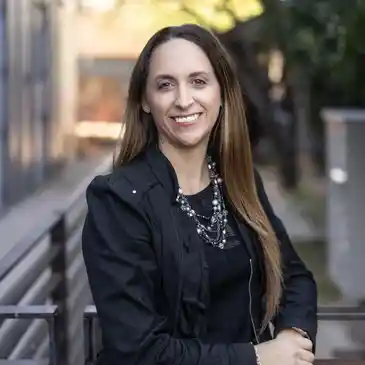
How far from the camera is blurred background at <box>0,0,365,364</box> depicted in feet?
14.1

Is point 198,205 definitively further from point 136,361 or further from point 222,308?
point 136,361

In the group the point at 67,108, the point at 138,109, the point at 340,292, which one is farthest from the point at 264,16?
the point at 67,108

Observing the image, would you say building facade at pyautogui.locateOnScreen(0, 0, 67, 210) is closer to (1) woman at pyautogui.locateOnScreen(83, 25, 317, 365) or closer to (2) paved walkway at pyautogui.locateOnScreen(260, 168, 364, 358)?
(2) paved walkway at pyautogui.locateOnScreen(260, 168, 364, 358)

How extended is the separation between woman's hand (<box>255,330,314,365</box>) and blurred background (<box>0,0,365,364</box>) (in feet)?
2.04

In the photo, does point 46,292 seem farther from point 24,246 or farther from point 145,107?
point 145,107

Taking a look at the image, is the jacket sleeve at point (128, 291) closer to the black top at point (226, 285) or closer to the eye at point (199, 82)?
the black top at point (226, 285)

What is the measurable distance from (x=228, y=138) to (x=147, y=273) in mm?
420

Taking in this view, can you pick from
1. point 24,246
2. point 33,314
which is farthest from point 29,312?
point 24,246

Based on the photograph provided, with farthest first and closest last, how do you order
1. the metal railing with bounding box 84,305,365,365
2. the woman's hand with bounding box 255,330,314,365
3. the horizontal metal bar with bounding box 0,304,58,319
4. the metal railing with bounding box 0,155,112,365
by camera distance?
the metal railing with bounding box 0,155,112,365 → the horizontal metal bar with bounding box 0,304,58,319 → the metal railing with bounding box 84,305,365,365 → the woman's hand with bounding box 255,330,314,365

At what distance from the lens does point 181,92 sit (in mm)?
1927

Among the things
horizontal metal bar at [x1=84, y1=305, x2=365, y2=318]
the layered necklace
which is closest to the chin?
the layered necklace

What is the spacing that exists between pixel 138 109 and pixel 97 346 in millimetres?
1062

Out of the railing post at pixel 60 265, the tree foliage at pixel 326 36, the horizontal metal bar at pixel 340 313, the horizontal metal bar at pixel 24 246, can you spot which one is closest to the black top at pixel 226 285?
the horizontal metal bar at pixel 340 313

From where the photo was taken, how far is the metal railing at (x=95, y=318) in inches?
101
